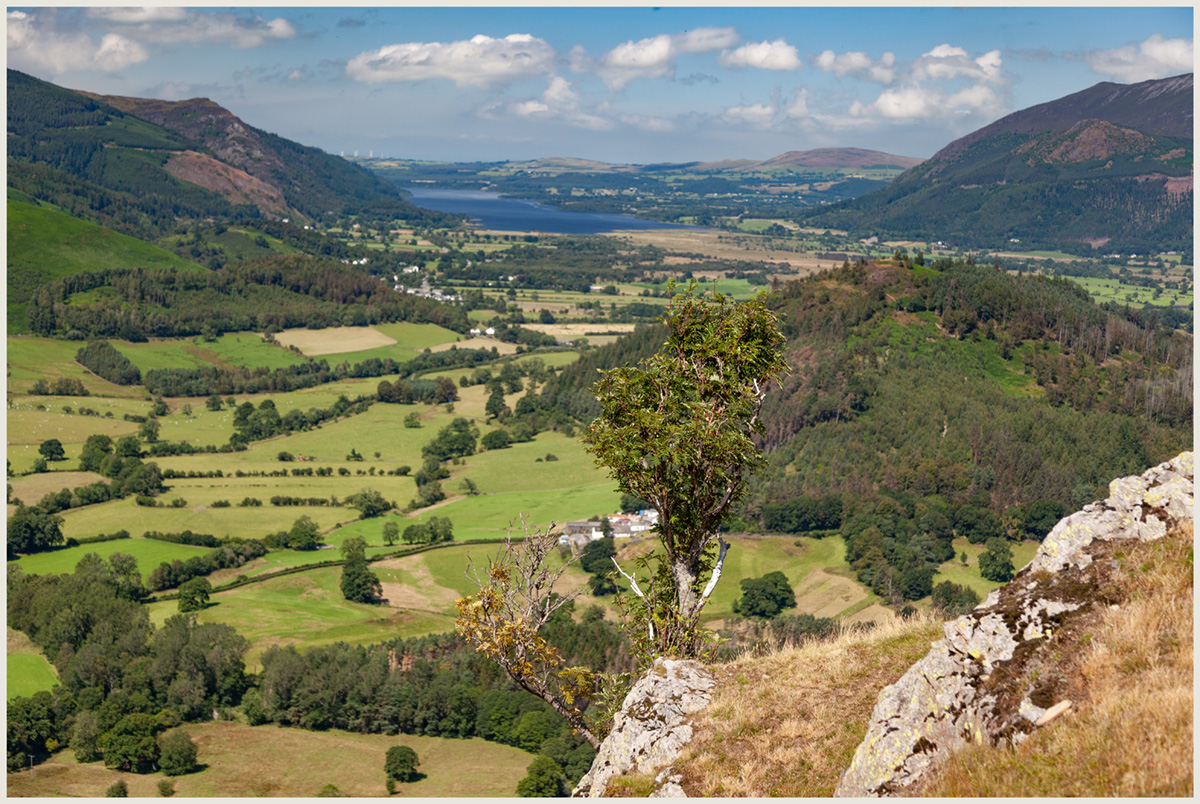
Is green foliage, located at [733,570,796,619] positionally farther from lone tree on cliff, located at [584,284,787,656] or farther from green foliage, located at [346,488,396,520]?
lone tree on cliff, located at [584,284,787,656]

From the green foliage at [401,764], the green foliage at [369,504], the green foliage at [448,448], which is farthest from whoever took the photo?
the green foliage at [448,448]

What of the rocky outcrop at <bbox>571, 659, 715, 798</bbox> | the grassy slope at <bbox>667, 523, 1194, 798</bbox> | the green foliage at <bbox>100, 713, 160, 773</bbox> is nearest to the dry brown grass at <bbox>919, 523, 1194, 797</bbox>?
the grassy slope at <bbox>667, 523, 1194, 798</bbox>

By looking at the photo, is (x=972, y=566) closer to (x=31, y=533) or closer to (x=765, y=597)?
(x=765, y=597)

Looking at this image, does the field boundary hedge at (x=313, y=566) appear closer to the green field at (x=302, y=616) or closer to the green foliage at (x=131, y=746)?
the green field at (x=302, y=616)

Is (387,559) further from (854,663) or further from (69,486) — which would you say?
(854,663)

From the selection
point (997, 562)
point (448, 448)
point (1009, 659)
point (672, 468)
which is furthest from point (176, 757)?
point (997, 562)

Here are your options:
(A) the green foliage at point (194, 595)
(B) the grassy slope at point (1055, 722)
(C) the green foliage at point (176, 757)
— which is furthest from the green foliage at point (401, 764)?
(B) the grassy slope at point (1055, 722)

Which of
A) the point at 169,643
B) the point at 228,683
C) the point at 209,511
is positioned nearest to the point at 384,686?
the point at 228,683
